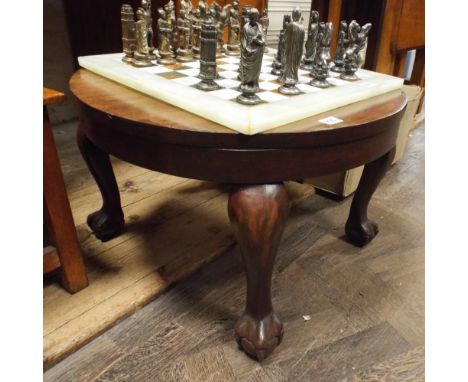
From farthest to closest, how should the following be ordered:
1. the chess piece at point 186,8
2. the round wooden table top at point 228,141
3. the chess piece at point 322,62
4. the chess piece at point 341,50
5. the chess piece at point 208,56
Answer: the chess piece at point 186,8, the chess piece at point 341,50, the chess piece at point 322,62, the chess piece at point 208,56, the round wooden table top at point 228,141

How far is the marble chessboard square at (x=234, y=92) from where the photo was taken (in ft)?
2.23

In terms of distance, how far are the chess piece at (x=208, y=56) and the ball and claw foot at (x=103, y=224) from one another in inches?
22.6

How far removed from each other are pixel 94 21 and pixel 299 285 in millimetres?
1735

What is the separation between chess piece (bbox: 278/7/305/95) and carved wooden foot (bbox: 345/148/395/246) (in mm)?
369

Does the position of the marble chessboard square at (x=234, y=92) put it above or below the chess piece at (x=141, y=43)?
below

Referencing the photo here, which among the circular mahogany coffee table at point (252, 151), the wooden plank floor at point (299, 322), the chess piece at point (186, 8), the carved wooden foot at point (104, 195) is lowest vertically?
the wooden plank floor at point (299, 322)

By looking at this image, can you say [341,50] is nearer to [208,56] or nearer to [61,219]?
[208,56]

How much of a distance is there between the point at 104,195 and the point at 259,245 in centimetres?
62

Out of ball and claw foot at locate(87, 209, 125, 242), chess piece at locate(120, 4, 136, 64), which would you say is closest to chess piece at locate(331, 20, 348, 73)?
chess piece at locate(120, 4, 136, 64)

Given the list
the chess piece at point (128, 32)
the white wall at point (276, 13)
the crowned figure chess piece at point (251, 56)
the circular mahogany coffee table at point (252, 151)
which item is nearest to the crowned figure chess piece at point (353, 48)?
the circular mahogany coffee table at point (252, 151)

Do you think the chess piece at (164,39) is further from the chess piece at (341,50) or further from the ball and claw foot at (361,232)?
the ball and claw foot at (361,232)

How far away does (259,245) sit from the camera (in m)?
0.73

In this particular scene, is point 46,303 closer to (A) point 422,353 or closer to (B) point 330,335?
(B) point 330,335

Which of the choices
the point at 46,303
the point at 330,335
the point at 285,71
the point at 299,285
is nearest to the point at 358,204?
the point at 299,285
